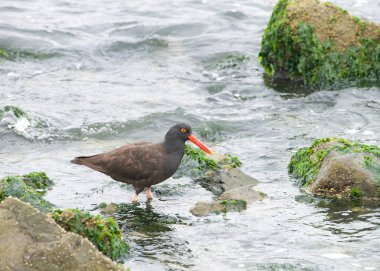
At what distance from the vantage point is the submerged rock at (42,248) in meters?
5.30

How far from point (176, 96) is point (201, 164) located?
364 centimetres

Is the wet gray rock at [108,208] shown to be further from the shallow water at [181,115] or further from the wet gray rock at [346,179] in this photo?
the wet gray rock at [346,179]

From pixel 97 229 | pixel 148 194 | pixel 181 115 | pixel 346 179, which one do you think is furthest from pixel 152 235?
pixel 181 115

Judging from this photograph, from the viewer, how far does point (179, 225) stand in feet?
25.0

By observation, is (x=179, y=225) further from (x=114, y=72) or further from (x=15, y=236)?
(x=114, y=72)

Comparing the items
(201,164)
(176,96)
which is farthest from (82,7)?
(201,164)

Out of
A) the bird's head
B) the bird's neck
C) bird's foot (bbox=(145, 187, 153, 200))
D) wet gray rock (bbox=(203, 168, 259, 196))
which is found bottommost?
bird's foot (bbox=(145, 187, 153, 200))

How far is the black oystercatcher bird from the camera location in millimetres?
8594

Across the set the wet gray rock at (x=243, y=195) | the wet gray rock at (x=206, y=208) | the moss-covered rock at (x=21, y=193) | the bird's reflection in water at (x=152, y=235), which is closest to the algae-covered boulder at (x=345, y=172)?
the wet gray rock at (x=243, y=195)

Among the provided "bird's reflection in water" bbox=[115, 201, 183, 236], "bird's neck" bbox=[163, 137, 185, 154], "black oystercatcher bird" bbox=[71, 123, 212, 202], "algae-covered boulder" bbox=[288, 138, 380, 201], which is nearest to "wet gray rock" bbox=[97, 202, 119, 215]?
"bird's reflection in water" bbox=[115, 201, 183, 236]

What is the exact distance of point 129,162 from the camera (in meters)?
8.67

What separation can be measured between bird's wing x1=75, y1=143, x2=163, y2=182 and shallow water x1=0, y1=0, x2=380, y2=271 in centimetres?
32

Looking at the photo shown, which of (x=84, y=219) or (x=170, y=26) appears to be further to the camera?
(x=170, y=26)

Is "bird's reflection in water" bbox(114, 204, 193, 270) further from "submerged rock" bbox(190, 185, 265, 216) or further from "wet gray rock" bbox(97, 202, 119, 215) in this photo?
"submerged rock" bbox(190, 185, 265, 216)
